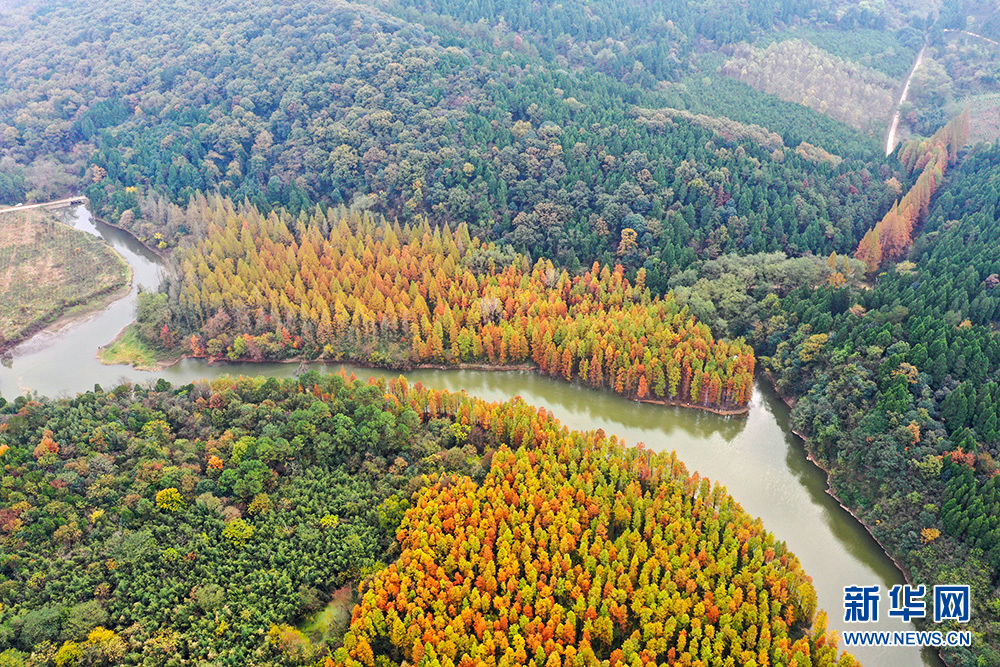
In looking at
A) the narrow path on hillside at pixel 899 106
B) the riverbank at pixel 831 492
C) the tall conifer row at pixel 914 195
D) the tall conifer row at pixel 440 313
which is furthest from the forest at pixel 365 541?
the narrow path on hillside at pixel 899 106

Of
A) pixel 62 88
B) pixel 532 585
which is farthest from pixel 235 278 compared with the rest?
pixel 62 88

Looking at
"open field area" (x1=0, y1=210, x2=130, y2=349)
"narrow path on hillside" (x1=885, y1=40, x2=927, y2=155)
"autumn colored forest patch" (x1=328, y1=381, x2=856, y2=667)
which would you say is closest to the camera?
"autumn colored forest patch" (x1=328, y1=381, x2=856, y2=667)

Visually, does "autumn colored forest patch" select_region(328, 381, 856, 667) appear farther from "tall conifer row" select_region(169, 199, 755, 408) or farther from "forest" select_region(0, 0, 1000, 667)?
"tall conifer row" select_region(169, 199, 755, 408)

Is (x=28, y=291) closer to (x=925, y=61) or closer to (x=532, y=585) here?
(x=532, y=585)

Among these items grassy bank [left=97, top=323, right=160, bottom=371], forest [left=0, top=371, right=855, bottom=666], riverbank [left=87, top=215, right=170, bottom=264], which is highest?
forest [left=0, top=371, right=855, bottom=666]

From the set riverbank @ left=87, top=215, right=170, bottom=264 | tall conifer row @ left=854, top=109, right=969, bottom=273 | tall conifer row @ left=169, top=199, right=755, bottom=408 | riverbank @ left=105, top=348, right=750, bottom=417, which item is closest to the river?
riverbank @ left=105, top=348, right=750, bottom=417

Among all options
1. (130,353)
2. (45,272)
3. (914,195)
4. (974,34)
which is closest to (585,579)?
(130,353)
